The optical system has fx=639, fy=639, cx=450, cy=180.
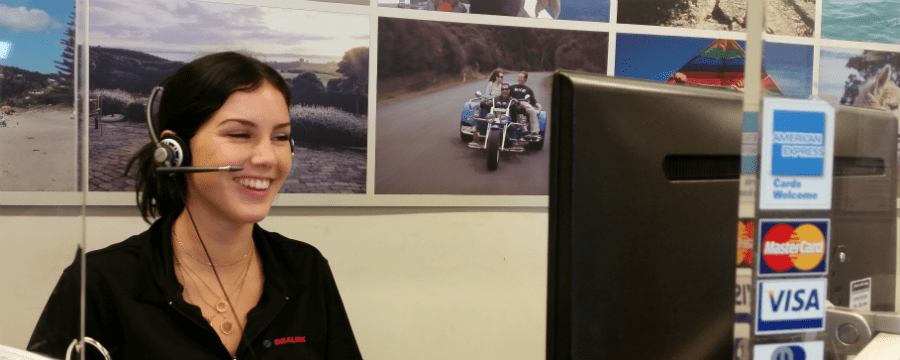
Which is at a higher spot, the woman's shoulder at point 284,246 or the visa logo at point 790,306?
the visa logo at point 790,306

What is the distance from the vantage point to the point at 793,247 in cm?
42

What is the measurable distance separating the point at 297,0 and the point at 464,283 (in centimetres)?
84

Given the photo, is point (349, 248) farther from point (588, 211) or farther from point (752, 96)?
point (752, 96)

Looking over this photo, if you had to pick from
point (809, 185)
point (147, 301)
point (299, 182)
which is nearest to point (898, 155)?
point (809, 185)

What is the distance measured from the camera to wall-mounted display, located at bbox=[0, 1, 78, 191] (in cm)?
59

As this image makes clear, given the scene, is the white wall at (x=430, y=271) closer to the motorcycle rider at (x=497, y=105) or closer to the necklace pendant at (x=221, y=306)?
the motorcycle rider at (x=497, y=105)

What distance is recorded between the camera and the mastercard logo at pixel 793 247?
0.40 meters

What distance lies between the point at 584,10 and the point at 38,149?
1.35 meters

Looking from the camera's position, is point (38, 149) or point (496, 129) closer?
point (38, 149)

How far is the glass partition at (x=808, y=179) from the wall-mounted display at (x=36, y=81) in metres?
0.54

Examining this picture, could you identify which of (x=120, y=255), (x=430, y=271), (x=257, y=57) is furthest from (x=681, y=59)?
(x=120, y=255)

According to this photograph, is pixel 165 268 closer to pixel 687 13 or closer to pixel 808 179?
pixel 808 179

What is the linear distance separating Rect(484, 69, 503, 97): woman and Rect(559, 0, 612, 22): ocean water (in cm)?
23

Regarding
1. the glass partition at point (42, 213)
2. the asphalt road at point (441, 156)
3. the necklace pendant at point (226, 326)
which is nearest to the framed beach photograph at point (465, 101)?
the asphalt road at point (441, 156)
